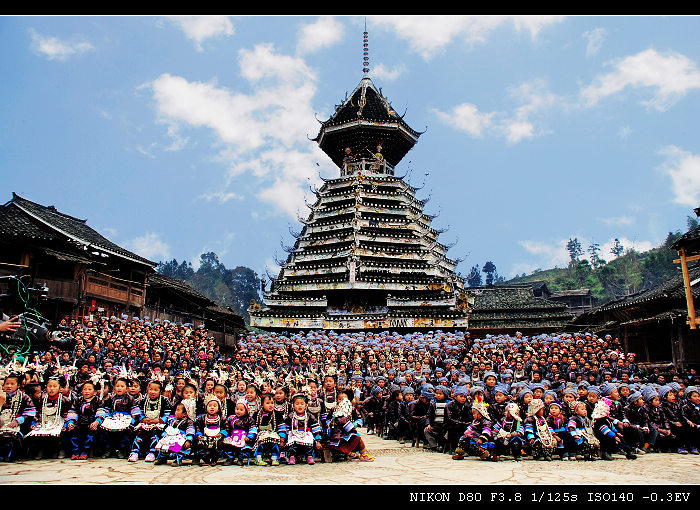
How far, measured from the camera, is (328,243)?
102 feet

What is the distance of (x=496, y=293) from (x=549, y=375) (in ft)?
71.6

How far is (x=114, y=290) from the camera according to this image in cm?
2644

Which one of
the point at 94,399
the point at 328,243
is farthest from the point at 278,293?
the point at 94,399

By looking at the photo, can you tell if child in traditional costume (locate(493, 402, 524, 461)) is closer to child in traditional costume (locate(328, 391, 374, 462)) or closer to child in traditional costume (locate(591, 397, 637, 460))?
child in traditional costume (locate(591, 397, 637, 460))

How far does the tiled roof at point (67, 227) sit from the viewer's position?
24375 millimetres

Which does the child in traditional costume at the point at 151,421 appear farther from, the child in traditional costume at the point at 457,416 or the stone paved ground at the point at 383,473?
the child in traditional costume at the point at 457,416

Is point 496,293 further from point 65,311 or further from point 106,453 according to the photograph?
point 106,453

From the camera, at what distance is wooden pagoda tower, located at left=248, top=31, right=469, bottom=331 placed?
92.3 feet

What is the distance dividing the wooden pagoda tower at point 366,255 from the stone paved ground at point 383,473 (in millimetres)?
19038

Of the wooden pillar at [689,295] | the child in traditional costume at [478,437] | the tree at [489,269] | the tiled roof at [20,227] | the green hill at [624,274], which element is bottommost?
the child in traditional costume at [478,437]

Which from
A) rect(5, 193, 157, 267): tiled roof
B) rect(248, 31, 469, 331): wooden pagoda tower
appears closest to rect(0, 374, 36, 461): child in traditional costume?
rect(5, 193, 157, 267): tiled roof

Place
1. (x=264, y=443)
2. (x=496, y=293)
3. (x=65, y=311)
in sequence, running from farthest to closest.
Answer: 1. (x=496, y=293)
2. (x=65, y=311)
3. (x=264, y=443)

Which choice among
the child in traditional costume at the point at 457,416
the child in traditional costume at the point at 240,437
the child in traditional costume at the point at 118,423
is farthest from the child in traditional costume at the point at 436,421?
the child in traditional costume at the point at 118,423

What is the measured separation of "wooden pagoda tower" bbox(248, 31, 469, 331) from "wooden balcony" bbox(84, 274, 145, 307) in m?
6.57
